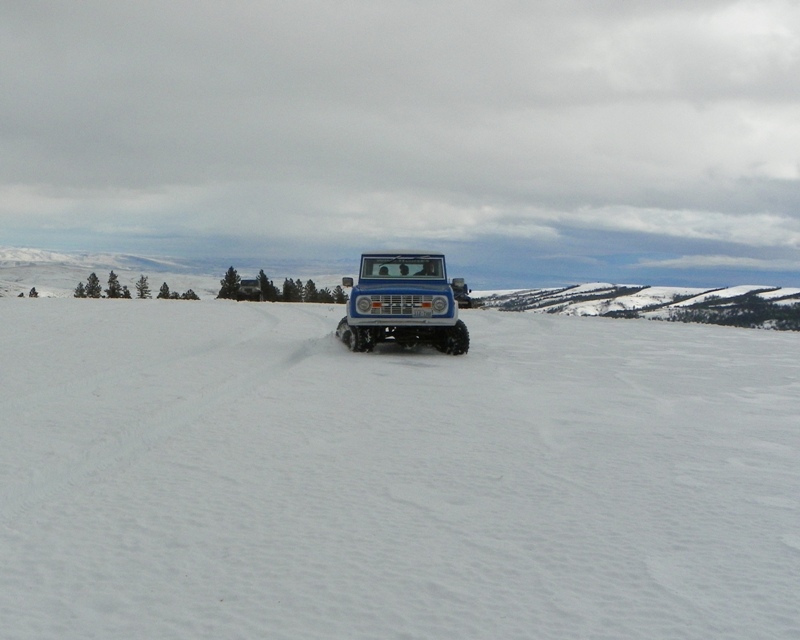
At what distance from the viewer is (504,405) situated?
732 cm

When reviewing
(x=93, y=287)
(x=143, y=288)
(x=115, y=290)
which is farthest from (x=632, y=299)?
(x=115, y=290)

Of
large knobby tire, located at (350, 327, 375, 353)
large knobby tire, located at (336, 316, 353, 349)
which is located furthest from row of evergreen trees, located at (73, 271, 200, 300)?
large knobby tire, located at (350, 327, 375, 353)

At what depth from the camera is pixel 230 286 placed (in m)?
62.8

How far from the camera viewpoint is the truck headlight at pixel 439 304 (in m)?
11.5

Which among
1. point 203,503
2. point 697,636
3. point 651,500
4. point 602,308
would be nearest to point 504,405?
point 651,500

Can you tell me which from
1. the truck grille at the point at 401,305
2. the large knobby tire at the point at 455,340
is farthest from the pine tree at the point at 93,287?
the large knobby tire at the point at 455,340

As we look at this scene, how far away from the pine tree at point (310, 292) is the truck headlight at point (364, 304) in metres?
62.1

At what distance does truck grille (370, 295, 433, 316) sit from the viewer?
11492 mm

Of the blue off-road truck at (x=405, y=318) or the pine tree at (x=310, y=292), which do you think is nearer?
the blue off-road truck at (x=405, y=318)

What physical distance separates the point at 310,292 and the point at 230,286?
13317 millimetres

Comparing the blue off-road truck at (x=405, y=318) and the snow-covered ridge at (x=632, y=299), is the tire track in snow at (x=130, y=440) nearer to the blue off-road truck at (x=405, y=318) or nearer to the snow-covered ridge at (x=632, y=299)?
the blue off-road truck at (x=405, y=318)

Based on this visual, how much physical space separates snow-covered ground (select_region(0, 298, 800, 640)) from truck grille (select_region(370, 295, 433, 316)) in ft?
9.00

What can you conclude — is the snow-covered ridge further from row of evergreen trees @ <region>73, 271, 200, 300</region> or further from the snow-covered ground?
the snow-covered ground

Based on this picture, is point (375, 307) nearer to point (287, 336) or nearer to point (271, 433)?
point (287, 336)
